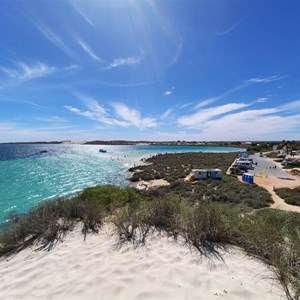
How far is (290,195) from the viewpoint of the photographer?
19.8 meters

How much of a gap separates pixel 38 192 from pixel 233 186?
22184mm

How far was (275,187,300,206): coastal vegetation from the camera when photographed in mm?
17538

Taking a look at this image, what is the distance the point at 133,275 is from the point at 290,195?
21228 mm

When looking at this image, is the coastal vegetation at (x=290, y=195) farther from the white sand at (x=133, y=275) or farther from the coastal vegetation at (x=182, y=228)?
the white sand at (x=133, y=275)

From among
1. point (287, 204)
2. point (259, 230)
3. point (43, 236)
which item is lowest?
point (287, 204)

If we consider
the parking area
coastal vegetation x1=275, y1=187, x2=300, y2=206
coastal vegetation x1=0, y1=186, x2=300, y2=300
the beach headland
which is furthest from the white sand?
the parking area

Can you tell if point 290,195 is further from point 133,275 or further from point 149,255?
point 133,275

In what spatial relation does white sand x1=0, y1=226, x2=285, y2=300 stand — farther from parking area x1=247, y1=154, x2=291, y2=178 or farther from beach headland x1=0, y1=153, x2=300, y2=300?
parking area x1=247, y1=154, x2=291, y2=178

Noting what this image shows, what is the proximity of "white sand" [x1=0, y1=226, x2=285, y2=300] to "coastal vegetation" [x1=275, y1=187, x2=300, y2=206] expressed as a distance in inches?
652

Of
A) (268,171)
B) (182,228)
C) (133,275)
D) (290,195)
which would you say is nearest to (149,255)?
(133,275)

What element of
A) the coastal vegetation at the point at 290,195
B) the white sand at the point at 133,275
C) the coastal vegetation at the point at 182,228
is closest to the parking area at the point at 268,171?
the coastal vegetation at the point at 290,195

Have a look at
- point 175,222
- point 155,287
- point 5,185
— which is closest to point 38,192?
point 5,185

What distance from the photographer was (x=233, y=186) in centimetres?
2380

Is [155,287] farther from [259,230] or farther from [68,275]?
[259,230]
